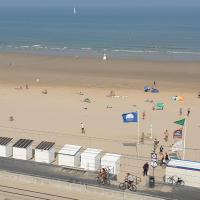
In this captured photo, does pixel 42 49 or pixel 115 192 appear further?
pixel 42 49

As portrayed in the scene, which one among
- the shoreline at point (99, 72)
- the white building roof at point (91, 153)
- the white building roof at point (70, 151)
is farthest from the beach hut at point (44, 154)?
the shoreline at point (99, 72)

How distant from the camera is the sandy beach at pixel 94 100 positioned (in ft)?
89.5

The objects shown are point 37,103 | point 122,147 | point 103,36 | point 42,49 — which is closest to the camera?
point 122,147

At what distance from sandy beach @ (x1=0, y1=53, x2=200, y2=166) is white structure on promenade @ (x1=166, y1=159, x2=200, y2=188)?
14.7 ft

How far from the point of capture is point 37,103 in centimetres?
3600

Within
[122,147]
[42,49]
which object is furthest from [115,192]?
[42,49]

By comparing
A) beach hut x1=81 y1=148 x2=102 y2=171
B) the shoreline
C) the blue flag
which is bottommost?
beach hut x1=81 y1=148 x2=102 y2=171

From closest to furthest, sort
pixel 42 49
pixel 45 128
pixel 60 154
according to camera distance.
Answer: pixel 60 154
pixel 45 128
pixel 42 49

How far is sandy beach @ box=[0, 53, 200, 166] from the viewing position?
2728 cm

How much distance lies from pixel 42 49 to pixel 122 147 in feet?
187

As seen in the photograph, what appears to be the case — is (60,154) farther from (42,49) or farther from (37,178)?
(42,49)

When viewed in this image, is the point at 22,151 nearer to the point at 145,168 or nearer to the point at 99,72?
the point at 145,168

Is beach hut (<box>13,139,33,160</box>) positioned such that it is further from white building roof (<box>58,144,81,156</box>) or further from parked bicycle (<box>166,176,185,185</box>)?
parked bicycle (<box>166,176,185,185</box>)

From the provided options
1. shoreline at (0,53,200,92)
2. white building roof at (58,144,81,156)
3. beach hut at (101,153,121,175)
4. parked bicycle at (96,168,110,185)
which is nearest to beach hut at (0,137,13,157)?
white building roof at (58,144,81,156)
